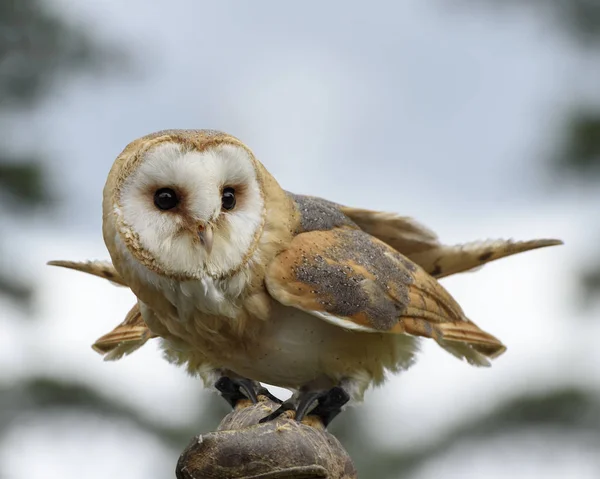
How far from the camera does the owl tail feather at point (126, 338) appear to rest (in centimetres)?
342

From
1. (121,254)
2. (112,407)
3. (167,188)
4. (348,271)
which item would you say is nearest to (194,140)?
(167,188)

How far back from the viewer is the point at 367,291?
312 centimetres

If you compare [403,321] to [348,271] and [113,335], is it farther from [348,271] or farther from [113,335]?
[113,335]

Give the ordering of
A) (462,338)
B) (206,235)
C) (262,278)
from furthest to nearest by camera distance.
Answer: (462,338) < (262,278) < (206,235)

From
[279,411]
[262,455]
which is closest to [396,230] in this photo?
[279,411]

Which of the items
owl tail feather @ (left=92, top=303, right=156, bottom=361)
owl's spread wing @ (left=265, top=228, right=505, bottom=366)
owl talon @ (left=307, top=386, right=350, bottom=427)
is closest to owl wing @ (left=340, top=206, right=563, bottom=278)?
owl's spread wing @ (left=265, top=228, right=505, bottom=366)

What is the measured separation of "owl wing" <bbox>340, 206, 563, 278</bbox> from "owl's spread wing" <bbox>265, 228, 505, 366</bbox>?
0.41 feet

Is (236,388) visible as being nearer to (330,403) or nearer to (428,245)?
(330,403)

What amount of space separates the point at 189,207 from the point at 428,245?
106cm

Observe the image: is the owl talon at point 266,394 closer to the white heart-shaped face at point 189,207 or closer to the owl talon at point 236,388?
the owl talon at point 236,388

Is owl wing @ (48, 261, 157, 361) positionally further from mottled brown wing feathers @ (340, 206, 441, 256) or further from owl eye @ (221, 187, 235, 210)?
mottled brown wing feathers @ (340, 206, 441, 256)

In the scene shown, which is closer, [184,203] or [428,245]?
[184,203]

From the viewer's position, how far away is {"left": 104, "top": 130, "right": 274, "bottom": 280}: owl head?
2775mm

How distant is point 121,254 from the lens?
2.93m
